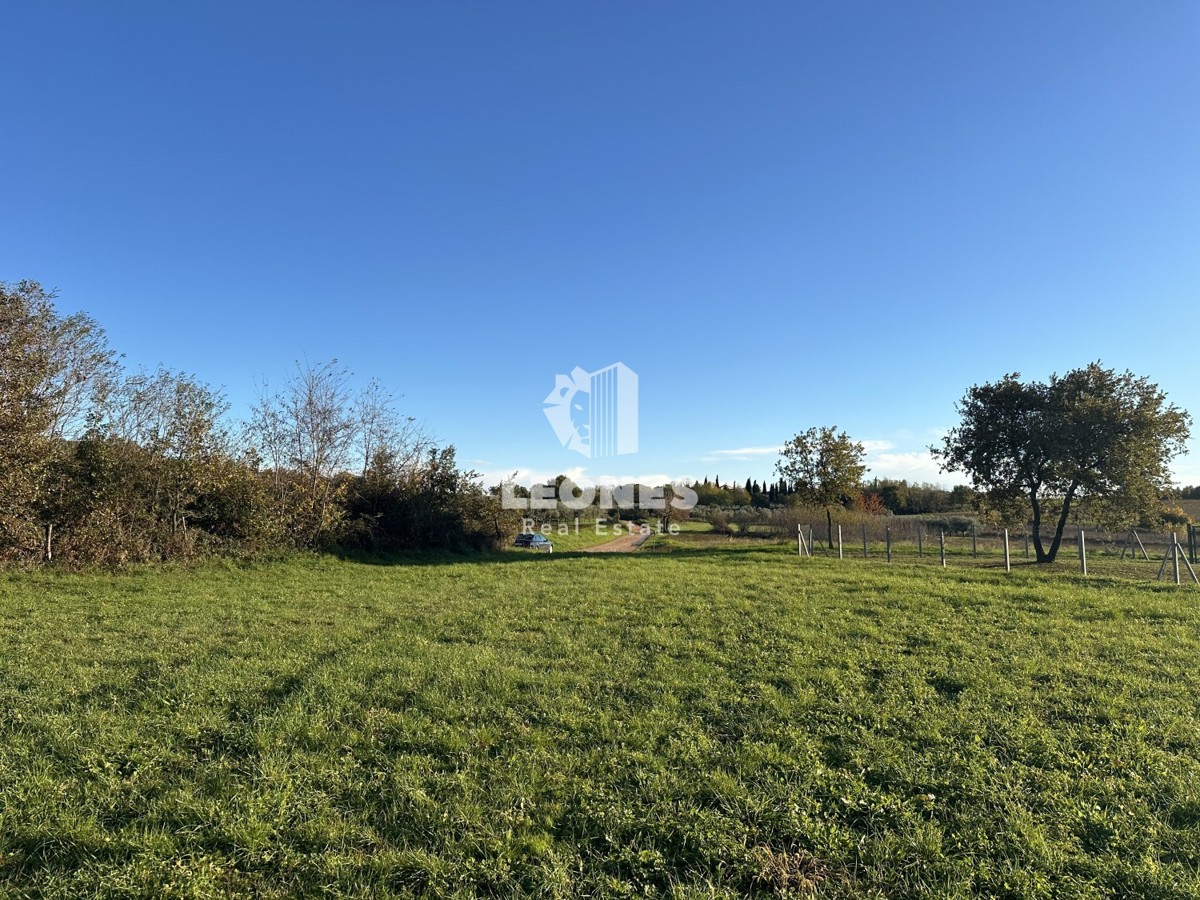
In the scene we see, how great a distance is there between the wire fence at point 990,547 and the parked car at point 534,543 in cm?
1003

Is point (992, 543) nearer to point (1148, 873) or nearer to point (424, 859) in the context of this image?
point (1148, 873)

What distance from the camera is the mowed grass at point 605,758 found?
2.45 meters

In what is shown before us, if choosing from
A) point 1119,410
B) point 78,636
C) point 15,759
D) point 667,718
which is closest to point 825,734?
point 667,718

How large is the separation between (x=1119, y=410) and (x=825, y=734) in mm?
18652

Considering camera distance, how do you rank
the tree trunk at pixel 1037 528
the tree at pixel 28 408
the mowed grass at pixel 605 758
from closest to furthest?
the mowed grass at pixel 605 758 < the tree at pixel 28 408 < the tree trunk at pixel 1037 528

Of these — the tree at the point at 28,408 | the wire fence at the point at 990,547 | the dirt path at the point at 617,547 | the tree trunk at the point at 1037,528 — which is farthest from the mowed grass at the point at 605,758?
the dirt path at the point at 617,547

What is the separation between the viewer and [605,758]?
341cm

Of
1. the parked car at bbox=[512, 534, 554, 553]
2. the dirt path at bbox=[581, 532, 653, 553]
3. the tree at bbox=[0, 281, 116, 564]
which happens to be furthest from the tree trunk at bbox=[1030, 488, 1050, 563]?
the tree at bbox=[0, 281, 116, 564]

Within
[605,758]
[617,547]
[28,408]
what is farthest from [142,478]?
[617,547]

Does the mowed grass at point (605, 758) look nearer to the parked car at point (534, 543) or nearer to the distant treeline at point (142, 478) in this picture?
the distant treeline at point (142, 478)

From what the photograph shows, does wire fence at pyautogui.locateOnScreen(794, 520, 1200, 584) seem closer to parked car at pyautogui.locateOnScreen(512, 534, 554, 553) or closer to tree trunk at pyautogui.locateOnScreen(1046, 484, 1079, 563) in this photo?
tree trunk at pyautogui.locateOnScreen(1046, 484, 1079, 563)

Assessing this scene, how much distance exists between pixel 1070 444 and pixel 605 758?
750 inches

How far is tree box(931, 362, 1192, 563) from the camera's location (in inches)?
636

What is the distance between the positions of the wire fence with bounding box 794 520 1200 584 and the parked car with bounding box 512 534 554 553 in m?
10.0
